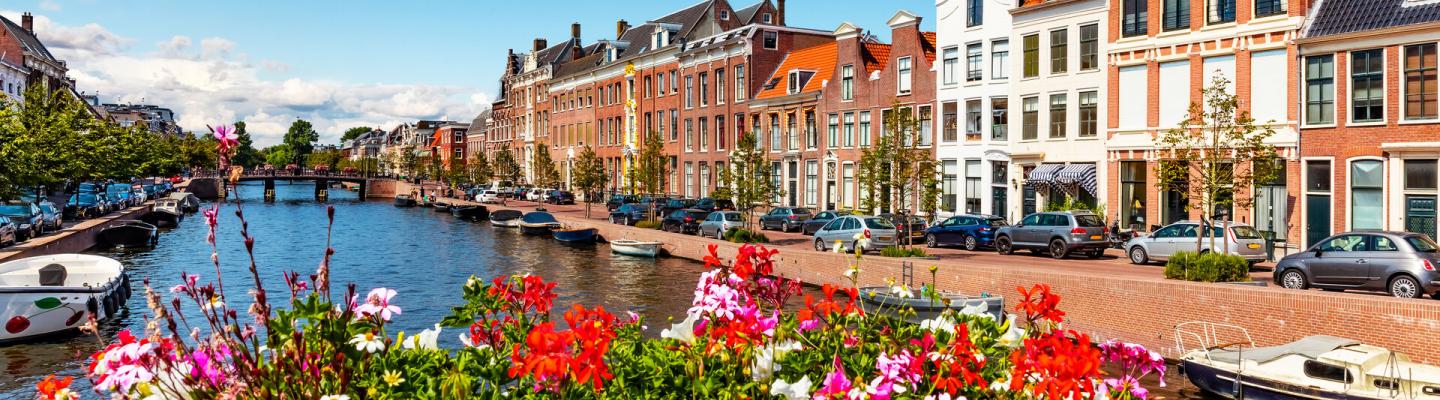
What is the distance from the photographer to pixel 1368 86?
28.1 m

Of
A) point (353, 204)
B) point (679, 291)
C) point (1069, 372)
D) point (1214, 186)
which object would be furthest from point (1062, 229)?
point (353, 204)

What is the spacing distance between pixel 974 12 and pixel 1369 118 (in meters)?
16.0

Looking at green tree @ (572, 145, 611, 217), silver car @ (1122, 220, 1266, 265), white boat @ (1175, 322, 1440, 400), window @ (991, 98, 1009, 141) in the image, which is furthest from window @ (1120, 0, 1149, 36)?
green tree @ (572, 145, 611, 217)

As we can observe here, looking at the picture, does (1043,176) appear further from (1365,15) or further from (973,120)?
(1365,15)

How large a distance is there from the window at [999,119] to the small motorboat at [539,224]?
23.3m

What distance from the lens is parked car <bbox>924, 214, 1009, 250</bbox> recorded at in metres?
33.0

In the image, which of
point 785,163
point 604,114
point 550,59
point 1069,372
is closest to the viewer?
point 1069,372

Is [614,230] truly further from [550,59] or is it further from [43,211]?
[550,59]

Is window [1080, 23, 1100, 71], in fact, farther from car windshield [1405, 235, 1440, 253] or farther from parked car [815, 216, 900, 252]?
car windshield [1405, 235, 1440, 253]

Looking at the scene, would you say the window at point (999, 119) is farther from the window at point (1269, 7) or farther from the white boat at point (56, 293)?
the white boat at point (56, 293)

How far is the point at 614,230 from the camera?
4653cm

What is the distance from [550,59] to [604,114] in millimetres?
18225

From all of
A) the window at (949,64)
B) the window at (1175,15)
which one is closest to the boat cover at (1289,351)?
the window at (1175,15)

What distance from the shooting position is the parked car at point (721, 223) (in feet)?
132
